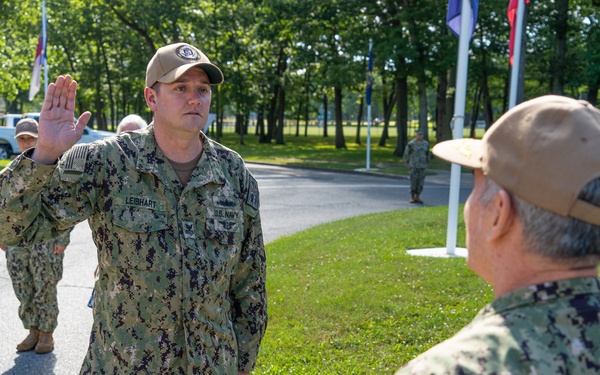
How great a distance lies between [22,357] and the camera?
19.0 feet

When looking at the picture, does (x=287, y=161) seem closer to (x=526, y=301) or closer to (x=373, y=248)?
(x=373, y=248)

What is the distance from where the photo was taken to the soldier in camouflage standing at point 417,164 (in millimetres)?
16578

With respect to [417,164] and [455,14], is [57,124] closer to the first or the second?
[455,14]

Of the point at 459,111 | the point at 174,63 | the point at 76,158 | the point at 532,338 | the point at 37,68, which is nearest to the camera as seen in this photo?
the point at 532,338

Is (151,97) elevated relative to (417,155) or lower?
elevated

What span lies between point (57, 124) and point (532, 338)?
200cm

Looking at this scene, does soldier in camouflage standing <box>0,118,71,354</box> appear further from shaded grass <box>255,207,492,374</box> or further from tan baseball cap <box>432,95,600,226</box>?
tan baseball cap <box>432,95,600,226</box>

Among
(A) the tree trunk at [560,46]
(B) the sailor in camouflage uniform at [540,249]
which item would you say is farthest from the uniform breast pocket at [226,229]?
(A) the tree trunk at [560,46]

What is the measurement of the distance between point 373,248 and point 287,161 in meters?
21.9

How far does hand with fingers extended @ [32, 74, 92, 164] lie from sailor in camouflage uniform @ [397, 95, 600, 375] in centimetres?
172

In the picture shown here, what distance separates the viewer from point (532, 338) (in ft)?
4.65

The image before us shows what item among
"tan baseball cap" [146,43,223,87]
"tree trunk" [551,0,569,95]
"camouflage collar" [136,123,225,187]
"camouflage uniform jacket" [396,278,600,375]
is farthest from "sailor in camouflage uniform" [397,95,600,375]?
"tree trunk" [551,0,569,95]

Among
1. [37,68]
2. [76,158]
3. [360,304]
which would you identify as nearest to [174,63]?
[76,158]

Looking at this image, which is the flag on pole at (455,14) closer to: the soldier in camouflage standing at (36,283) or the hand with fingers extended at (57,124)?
the soldier in camouflage standing at (36,283)
